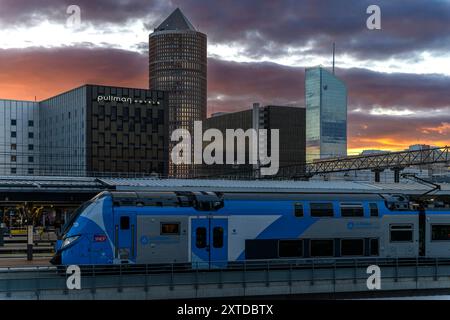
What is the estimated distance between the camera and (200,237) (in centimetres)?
2942

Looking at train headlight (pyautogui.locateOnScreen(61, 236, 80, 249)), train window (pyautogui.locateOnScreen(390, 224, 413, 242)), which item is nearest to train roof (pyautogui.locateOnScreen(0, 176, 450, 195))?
train window (pyautogui.locateOnScreen(390, 224, 413, 242))

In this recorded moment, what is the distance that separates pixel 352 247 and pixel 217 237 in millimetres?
7432

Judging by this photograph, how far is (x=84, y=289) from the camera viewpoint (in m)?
22.2

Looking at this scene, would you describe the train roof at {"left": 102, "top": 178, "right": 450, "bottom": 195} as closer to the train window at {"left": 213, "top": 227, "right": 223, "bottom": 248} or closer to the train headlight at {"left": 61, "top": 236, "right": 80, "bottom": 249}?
the train window at {"left": 213, "top": 227, "right": 223, "bottom": 248}

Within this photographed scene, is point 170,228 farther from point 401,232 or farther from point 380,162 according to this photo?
point 380,162

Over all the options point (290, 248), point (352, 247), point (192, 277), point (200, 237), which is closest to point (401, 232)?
point (352, 247)

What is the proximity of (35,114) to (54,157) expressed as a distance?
646 inches

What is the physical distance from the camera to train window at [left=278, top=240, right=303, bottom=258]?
3059 centimetres

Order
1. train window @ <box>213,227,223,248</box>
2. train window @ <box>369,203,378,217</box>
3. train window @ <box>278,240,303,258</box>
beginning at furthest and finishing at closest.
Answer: train window @ <box>369,203,378,217</box> < train window @ <box>278,240,303,258</box> < train window @ <box>213,227,223,248</box>

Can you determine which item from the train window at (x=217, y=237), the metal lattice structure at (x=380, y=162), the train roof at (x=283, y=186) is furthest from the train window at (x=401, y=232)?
the metal lattice structure at (x=380, y=162)

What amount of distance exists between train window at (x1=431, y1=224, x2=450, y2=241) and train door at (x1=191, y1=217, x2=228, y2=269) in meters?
11.9
